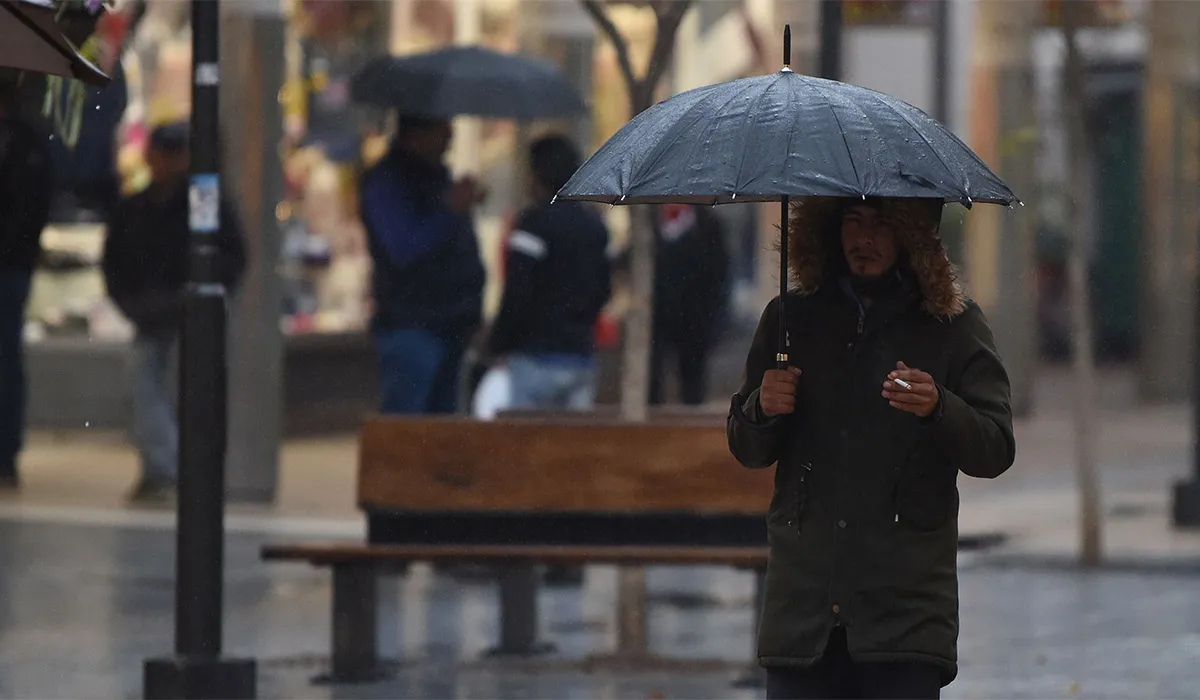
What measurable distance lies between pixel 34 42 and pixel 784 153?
211 centimetres

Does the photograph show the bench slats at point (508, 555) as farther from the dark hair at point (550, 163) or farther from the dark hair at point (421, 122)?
the dark hair at point (421, 122)

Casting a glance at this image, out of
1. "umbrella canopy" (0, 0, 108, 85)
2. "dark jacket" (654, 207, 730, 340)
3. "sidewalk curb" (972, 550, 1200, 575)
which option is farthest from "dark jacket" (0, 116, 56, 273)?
Result: "umbrella canopy" (0, 0, 108, 85)

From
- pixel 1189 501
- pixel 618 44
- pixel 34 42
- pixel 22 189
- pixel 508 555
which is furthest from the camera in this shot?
pixel 1189 501

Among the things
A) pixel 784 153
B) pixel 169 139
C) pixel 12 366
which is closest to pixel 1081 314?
pixel 169 139

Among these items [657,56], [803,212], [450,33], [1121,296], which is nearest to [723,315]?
[450,33]

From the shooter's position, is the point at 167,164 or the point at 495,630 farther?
the point at 167,164

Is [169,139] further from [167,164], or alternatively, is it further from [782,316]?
[782,316]

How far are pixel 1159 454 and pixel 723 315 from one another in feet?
13.1

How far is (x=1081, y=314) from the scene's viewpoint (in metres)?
10.7

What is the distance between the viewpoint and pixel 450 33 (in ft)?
43.6

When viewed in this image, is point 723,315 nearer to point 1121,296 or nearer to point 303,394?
point 303,394

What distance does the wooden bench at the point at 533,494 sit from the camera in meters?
7.77

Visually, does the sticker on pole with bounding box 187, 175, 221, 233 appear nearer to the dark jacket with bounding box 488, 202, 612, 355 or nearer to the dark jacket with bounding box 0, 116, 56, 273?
the dark jacket with bounding box 488, 202, 612, 355

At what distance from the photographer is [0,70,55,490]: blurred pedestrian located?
11.3 metres
